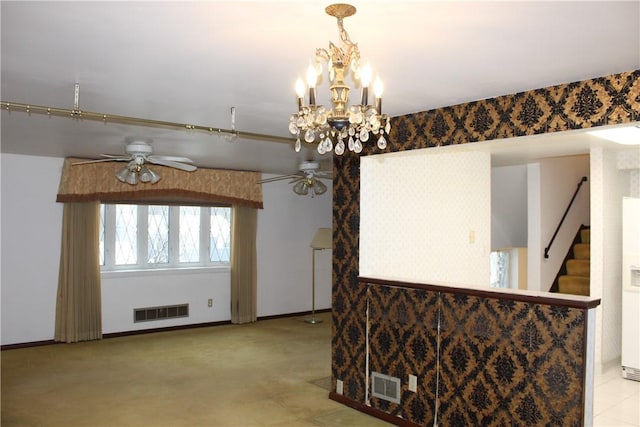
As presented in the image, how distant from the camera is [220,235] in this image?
831cm

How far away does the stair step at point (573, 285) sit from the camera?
6770 mm

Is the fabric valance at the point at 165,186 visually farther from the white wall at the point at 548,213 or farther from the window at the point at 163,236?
the white wall at the point at 548,213

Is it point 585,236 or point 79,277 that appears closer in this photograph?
point 79,277

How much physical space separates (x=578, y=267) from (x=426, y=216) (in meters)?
3.27

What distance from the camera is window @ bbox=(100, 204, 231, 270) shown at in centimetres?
725

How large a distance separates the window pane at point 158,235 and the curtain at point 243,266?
0.98m

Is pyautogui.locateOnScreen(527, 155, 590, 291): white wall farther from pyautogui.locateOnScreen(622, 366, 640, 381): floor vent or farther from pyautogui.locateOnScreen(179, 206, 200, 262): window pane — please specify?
pyautogui.locateOnScreen(179, 206, 200, 262): window pane

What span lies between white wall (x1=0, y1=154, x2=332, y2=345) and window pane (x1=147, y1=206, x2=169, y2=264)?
0.31 m

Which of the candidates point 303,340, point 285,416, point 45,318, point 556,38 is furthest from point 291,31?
point 45,318

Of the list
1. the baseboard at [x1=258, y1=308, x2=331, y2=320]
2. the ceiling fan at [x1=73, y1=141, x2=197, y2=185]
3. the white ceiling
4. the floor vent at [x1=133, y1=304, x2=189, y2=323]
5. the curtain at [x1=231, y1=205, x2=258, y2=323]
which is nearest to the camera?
the white ceiling

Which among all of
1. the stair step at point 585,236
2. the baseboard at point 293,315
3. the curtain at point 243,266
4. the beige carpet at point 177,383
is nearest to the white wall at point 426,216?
the beige carpet at point 177,383

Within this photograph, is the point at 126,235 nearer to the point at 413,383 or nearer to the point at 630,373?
the point at 413,383

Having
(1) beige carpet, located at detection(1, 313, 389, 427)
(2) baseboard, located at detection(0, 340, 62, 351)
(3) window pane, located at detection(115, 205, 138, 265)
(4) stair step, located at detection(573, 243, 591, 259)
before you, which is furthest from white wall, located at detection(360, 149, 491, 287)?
(2) baseboard, located at detection(0, 340, 62, 351)

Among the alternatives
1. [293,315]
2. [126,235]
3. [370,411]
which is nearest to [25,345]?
[126,235]
